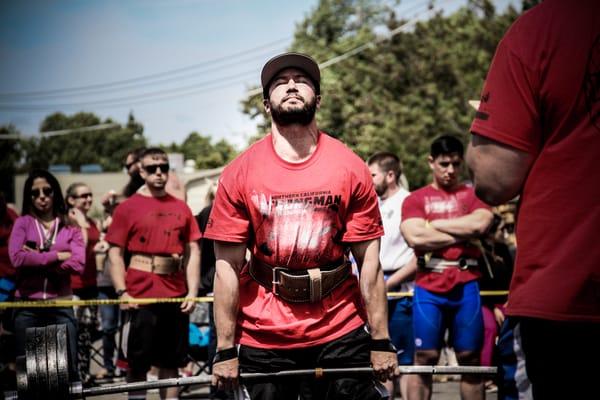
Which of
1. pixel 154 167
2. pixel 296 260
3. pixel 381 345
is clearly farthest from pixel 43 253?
pixel 381 345

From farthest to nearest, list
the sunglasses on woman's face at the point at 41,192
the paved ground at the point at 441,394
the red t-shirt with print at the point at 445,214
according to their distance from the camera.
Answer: the paved ground at the point at 441,394 < the sunglasses on woman's face at the point at 41,192 < the red t-shirt with print at the point at 445,214

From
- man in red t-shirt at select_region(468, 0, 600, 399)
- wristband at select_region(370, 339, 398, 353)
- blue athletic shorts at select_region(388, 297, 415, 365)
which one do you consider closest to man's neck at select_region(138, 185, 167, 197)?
blue athletic shorts at select_region(388, 297, 415, 365)

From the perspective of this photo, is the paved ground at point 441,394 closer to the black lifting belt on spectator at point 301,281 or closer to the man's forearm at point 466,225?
the man's forearm at point 466,225

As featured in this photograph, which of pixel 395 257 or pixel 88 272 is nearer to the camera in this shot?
pixel 395 257

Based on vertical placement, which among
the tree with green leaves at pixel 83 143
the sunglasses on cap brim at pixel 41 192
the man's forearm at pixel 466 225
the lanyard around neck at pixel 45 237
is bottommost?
the man's forearm at pixel 466 225

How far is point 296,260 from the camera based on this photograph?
15.5ft

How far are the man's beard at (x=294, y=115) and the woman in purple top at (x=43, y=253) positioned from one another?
3.80m

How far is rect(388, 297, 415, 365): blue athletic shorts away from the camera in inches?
327

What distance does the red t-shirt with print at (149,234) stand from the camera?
26.2ft

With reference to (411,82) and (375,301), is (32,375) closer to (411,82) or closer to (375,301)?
(375,301)

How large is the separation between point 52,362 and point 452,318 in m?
3.55

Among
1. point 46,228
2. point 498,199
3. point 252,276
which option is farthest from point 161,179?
point 498,199

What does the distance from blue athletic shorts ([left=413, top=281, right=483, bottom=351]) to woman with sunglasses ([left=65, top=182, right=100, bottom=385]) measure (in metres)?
4.80

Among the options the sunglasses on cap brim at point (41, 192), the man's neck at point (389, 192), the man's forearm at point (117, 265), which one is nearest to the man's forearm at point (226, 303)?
the man's forearm at point (117, 265)
